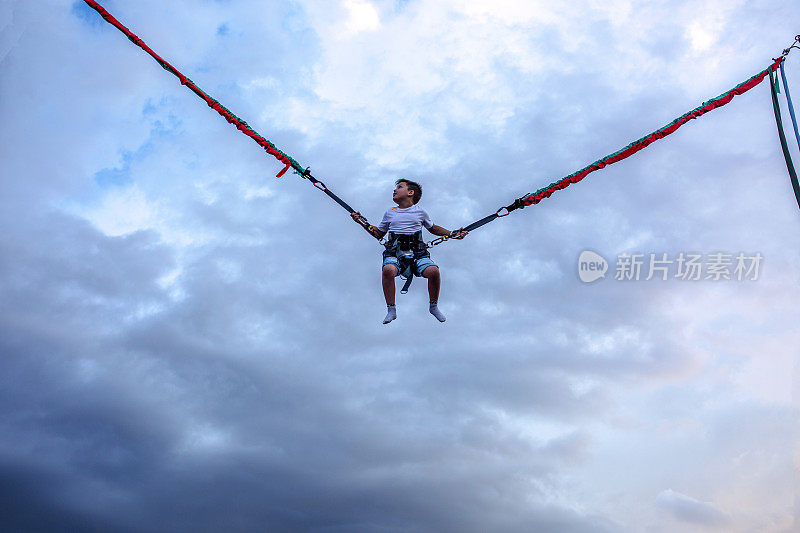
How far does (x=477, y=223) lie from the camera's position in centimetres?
1580

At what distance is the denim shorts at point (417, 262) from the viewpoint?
1557 centimetres

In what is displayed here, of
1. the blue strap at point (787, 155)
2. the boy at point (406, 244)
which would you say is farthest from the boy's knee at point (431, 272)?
the blue strap at point (787, 155)

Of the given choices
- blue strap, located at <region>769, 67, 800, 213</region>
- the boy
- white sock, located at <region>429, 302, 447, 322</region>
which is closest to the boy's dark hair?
the boy

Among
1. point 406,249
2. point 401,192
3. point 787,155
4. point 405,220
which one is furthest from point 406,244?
point 787,155

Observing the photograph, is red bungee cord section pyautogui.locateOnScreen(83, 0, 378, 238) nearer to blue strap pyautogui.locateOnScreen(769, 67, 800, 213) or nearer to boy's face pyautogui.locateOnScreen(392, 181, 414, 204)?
boy's face pyautogui.locateOnScreen(392, 181, 414, 204)

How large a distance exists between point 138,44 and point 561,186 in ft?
28.4

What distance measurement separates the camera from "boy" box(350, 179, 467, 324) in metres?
15.5

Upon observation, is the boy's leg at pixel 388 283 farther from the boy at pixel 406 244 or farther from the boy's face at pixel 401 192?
the boy's face at pixel 401 192

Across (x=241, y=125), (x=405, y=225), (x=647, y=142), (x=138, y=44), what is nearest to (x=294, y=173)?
(x=241, y=125)

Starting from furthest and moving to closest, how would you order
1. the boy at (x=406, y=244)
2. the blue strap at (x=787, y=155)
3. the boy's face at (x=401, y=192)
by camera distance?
1. the boy's face at (x=401, y=192)
2. the boy at (x=406, y=244)
3. the blue strap at (x=787, y=155)

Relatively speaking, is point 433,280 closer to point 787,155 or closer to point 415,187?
point 415,187

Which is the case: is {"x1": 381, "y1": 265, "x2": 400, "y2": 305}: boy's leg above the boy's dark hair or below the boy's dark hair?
below

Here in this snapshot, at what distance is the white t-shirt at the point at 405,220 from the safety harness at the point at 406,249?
0.10 metres

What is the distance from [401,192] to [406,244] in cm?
117
